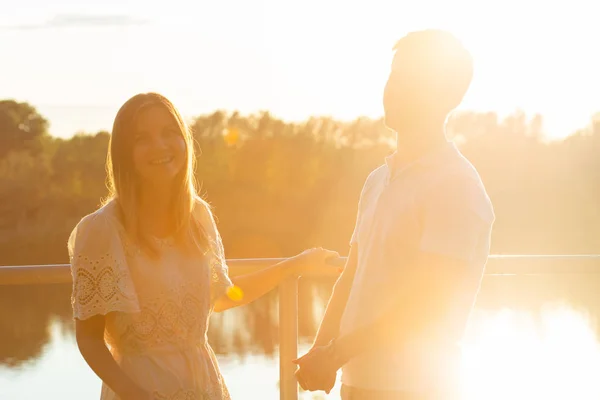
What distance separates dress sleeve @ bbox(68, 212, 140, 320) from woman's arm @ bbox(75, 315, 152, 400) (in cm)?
4

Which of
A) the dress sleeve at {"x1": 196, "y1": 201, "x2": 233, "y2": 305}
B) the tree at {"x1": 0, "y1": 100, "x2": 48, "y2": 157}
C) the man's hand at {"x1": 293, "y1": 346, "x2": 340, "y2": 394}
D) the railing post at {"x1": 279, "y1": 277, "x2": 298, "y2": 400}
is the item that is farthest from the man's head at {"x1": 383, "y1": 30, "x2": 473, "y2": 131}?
the tree at {"x1": 0, "y1": 100, "x2": 48, "y2": 157}

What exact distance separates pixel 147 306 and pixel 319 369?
0.51 metres

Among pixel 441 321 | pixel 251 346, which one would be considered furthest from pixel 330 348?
pixel 251 346

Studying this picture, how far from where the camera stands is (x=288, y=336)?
2.87 meters

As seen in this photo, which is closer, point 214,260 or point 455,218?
point 455,218

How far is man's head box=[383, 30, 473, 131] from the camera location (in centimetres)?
195

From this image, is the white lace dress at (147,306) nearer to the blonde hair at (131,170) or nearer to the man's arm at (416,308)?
the blonde hair at (131,170)

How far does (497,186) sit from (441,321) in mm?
24265

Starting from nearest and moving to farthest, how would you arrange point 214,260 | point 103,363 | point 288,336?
point 103,363 → point 214,260 → point 288,336

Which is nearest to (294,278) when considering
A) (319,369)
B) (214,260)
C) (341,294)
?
(214,260)

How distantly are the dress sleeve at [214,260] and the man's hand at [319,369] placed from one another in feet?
1.75

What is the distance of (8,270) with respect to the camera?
2.66 meters

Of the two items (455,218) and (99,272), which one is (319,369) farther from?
(99,272)

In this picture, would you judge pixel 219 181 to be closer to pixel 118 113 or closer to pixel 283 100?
pixel 283 100
